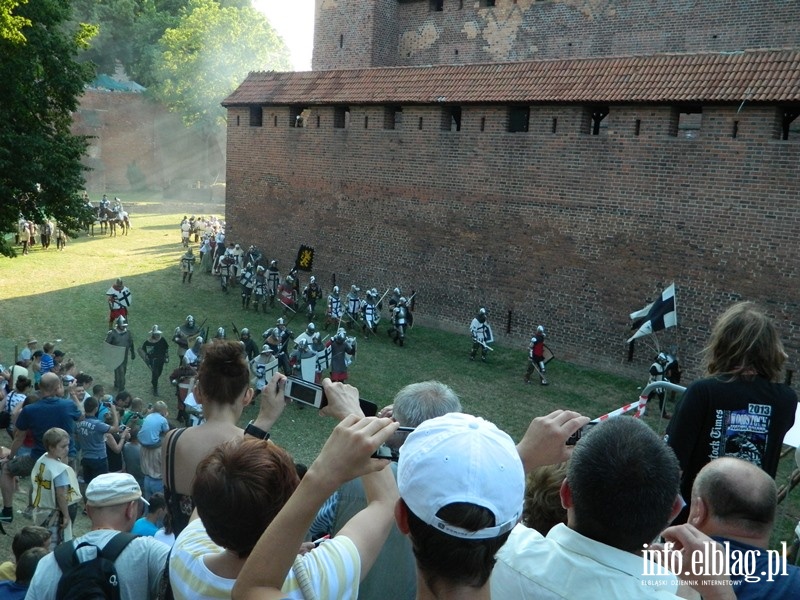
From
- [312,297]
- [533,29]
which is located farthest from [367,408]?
[533,29]

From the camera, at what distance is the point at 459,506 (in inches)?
69.5

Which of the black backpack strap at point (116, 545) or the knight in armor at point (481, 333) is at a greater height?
the black backpack strap at point (116, 545)

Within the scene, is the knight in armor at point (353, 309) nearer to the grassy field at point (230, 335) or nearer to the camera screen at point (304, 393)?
the grassy field at point (230, 335)

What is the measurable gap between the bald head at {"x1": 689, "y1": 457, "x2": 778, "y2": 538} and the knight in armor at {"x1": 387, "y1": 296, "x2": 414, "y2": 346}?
48.0ft

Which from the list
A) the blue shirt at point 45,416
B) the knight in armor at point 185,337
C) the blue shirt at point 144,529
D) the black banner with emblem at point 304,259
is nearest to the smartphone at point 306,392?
the blue shirt at point 144,529

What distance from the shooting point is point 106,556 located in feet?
9.93

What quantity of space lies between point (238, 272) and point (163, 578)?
20134 mm

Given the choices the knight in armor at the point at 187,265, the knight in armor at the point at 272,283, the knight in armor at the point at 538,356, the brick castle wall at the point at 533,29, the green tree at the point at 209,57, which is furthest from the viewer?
the green tree at the point at 209,57

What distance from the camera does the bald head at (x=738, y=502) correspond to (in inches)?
97.7

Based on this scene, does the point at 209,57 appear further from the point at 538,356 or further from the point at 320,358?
the point at 538,356

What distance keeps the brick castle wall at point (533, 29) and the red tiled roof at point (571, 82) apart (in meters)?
3.58

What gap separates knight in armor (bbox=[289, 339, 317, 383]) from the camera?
45.4 feet

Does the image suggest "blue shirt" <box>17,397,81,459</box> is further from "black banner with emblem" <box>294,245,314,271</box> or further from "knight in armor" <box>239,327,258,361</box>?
"black banner with emblem" <box>294,245,314,271</box>

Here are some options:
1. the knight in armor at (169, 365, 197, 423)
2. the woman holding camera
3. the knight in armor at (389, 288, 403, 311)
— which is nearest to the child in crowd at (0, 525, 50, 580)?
the woman holding camera
